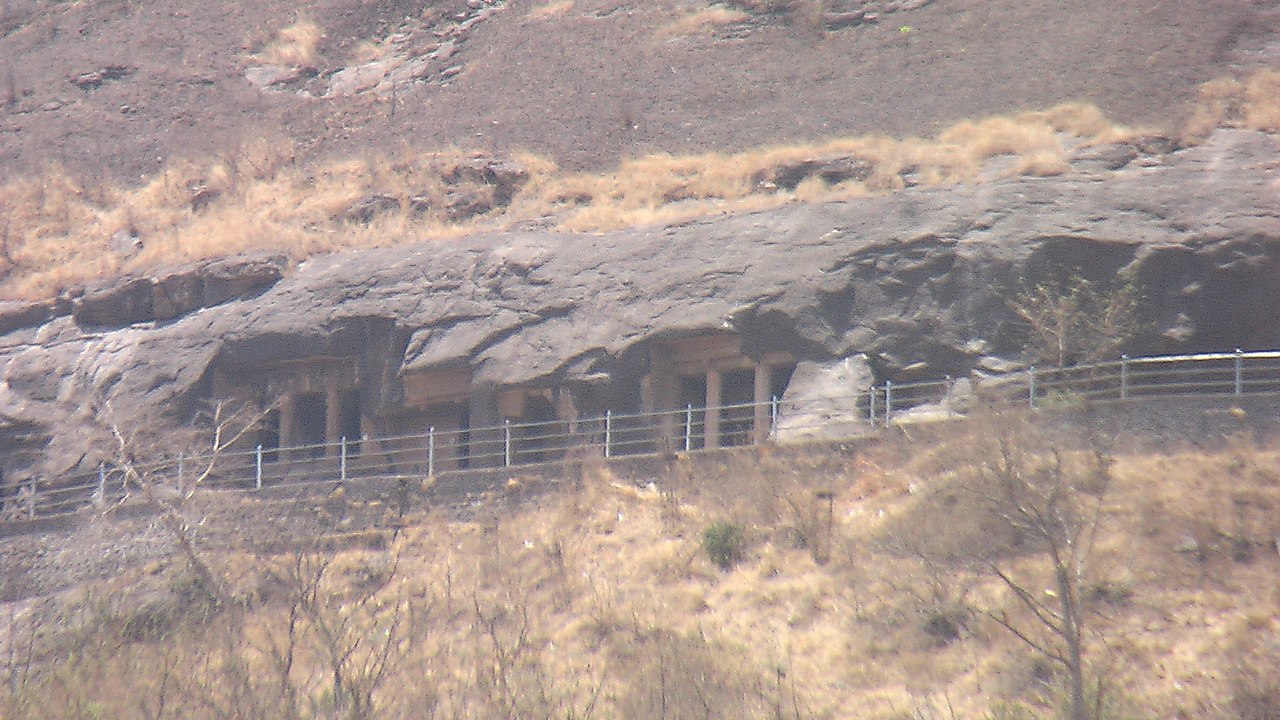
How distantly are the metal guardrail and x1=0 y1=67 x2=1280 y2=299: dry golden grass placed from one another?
4733 mm

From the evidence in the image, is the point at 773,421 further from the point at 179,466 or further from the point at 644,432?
the point at 179,466

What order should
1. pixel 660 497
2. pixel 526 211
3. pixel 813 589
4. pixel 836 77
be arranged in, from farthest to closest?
pixel 836 77
pixel 526 211
pixel 660 497
pixel 813 589

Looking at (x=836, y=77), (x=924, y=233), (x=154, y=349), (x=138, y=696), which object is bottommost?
(x=138, y=696)

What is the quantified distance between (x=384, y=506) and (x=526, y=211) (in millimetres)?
10528

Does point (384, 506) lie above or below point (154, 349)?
below

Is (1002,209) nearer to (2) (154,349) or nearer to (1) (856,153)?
(1) (856,153)

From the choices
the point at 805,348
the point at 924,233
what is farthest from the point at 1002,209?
the point at 805,348

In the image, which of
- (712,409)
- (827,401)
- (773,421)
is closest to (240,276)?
(712,409)

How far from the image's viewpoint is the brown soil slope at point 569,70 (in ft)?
101

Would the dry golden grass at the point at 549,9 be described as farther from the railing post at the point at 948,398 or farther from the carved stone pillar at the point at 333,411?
the railing post at the point at 948,398

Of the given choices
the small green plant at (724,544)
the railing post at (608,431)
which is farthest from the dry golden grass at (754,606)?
the railing post at (608,431)

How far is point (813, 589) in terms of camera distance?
17.7 meters

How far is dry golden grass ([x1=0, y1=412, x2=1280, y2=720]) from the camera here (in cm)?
1504

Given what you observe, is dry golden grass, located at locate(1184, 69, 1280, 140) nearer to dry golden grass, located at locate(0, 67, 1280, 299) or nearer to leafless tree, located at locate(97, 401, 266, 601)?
dry golden grass, located at locate(0, 67, 1280, 299)
